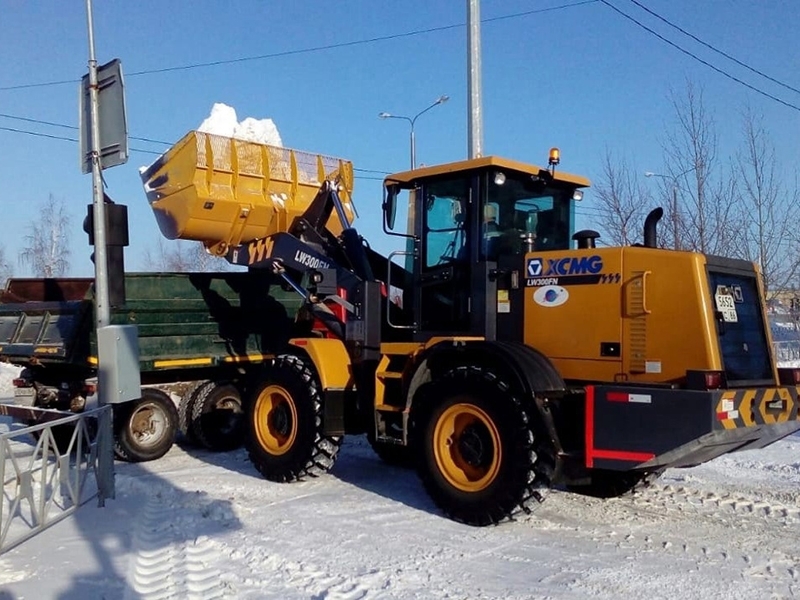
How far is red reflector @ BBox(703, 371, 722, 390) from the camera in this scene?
566 centimetres

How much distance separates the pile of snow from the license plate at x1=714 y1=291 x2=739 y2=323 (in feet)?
18.3

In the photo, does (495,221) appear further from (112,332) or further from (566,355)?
(112,332)

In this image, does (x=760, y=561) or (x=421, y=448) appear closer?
(x=760, y=561)

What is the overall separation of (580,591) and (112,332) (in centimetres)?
435

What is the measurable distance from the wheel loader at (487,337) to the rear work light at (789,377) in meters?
0.02

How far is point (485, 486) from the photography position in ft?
21.2

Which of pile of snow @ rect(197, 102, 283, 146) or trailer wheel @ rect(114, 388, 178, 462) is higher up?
pile of snow @ rect(197, 102, 283, 146)

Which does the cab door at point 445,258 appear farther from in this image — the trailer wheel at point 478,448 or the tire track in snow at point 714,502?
the tire track in snow at point 714,502

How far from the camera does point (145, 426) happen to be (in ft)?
32.2

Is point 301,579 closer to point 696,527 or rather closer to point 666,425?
point 666,425

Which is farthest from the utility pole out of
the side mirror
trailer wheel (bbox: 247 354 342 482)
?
trailer wheel (bbox: 247 354 342 482)

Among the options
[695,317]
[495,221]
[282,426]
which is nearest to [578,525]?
[695,317]

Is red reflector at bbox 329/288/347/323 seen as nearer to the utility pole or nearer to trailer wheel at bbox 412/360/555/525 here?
trailer wheel at bbox 412/360/555/525

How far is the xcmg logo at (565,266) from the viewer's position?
21.1 feet
